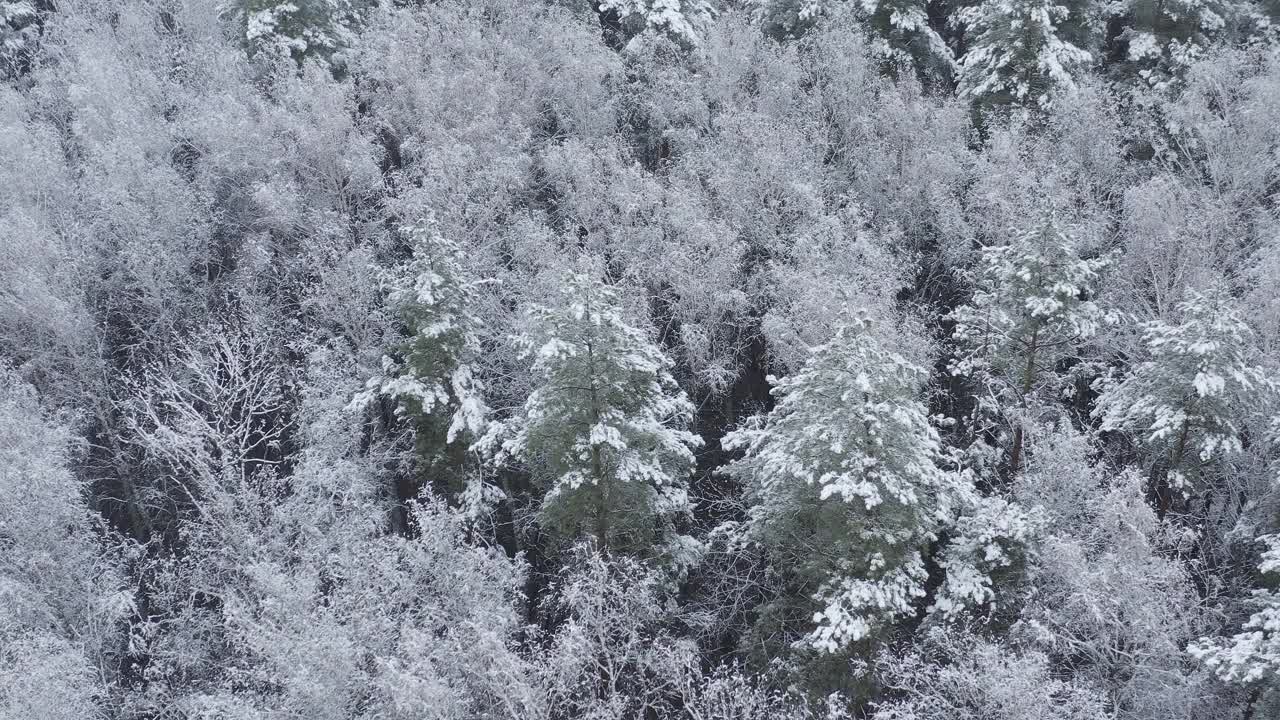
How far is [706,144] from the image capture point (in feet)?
98.2

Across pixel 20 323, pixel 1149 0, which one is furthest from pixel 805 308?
pixel 20 323

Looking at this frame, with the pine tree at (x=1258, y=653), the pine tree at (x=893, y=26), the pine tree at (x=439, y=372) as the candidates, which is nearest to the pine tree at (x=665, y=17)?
the pine tree at (x=893, y=26)

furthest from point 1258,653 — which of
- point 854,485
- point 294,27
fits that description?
point 294,27

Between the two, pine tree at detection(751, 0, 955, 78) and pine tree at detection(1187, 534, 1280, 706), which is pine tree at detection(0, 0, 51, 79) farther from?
pine tree at detection(1187, 534, 1280, 706)

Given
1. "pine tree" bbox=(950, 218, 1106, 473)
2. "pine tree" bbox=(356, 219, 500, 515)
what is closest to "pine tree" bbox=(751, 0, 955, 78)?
"pine tree" bbox=(950, 218, 1106, 473)

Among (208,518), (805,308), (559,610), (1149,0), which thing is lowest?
(559,610)

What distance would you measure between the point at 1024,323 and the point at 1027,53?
15.1m

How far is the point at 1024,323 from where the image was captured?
21.6m

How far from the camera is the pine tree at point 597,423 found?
19031 mm

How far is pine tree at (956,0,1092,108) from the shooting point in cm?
3092

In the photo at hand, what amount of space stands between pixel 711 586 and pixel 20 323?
71.7 ft

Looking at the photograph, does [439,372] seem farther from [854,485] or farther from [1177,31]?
[1177,31]

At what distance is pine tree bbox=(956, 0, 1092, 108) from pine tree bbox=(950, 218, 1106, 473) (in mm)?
10927

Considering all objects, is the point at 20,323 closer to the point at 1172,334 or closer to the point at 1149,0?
the point at 1172,334
